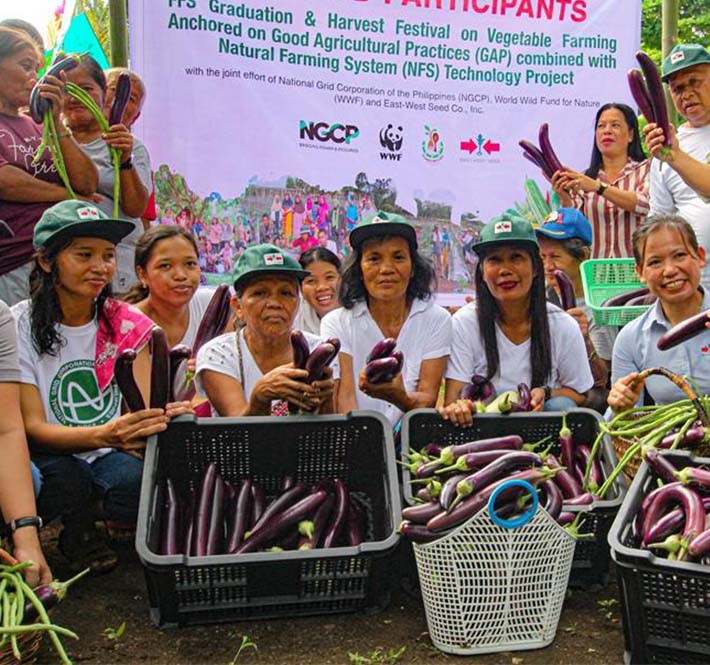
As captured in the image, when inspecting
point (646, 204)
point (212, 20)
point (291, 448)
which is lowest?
point (291, 448)

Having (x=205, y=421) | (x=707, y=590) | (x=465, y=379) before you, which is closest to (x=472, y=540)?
(x=707, y=590)

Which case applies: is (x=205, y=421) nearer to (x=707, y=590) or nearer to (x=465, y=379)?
(x=465, y=379)

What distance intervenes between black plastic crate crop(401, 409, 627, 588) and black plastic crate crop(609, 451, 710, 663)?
591 mm

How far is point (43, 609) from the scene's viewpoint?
8.54 ft

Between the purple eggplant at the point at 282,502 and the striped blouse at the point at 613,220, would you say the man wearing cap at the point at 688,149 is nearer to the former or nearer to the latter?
the striped blouse at the point at 613,220

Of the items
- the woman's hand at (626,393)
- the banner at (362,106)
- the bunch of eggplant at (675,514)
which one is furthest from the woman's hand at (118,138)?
the bunch of eggplant at (675,514)

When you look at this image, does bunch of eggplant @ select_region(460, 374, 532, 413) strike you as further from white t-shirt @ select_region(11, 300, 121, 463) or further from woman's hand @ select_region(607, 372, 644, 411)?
white t-shirt @ select_region(11, 300, 121, 463)

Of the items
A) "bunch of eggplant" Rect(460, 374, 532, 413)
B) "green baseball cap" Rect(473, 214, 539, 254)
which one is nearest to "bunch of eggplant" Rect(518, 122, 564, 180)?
"green baseball cap" Rect(473, 214, 539, 254)

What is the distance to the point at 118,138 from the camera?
15.6 ft

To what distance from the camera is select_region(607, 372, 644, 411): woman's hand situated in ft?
12.1

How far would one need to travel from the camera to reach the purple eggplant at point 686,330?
363 centimetres

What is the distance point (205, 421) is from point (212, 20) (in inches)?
135

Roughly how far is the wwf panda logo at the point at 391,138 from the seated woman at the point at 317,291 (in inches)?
47.4

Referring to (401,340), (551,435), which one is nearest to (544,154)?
(401,340)
